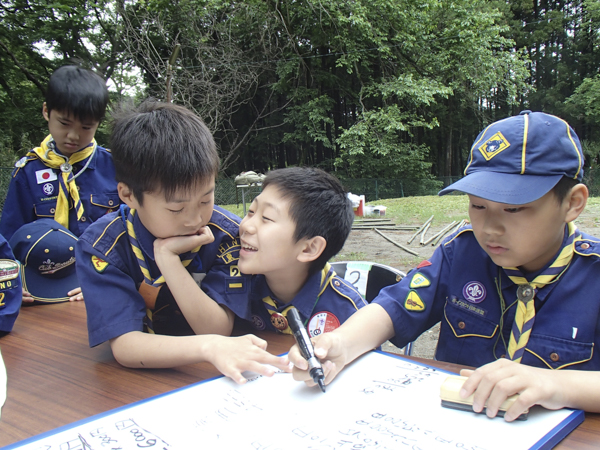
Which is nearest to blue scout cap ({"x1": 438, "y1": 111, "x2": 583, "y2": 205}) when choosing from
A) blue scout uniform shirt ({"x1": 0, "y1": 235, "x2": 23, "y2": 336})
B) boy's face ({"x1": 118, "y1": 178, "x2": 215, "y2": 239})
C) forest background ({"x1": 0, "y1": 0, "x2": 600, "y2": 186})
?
boy's face ({"x1": 118, "y1": 178, "x2": 215, "y2": 239})

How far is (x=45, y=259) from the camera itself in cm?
183

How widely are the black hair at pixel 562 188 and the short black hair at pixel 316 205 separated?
64 centimetres

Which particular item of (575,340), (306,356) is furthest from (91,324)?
(575,340)

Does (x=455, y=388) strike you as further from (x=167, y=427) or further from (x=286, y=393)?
(x=167, y=427)

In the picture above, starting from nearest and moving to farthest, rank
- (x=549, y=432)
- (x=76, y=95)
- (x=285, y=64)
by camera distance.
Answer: (x=549, y=432), (x=76, y=95), (x=285, y=64)

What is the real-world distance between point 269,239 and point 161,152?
0.39m

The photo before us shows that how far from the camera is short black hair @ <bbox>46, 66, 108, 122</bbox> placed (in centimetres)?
212

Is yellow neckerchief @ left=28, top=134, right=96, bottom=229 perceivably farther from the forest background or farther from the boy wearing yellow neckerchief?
the forest background

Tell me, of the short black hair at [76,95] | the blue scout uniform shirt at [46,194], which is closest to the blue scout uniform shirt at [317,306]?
the blue scout uniform shirt at [46,194]

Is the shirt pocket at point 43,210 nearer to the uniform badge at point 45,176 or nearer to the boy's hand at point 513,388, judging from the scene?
the uniform badge at point 45,176

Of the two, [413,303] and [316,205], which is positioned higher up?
[316,205]

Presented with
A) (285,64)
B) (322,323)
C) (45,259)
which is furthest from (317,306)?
(285,64)

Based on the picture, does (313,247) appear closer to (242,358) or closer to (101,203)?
(242,358)

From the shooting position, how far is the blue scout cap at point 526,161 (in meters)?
0.98
